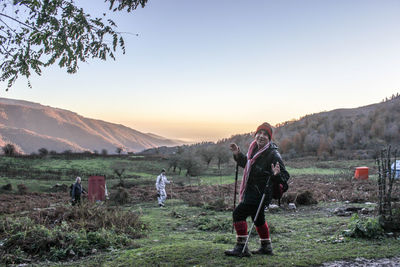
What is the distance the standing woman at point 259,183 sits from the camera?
5.27 m

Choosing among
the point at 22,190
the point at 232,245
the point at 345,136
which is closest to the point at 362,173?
the point at 232,245

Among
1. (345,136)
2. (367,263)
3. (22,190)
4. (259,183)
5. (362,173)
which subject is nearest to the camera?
(367,263)

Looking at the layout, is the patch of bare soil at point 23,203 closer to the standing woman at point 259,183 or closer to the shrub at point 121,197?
the shrub at point 121,197

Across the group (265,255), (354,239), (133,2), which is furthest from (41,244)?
(354,239)

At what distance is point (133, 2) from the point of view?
6.80m

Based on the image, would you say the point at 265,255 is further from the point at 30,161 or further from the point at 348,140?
the point at 348,140

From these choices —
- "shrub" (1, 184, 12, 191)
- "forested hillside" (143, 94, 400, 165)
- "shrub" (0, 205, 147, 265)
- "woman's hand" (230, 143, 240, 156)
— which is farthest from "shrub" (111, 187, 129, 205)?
"forested hillside" (143, 94, 400, 165)

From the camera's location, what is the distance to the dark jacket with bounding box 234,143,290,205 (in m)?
5.30

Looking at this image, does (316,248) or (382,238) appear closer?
(316,248)

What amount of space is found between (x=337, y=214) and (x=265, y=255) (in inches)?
279

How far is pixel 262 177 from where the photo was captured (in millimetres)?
5406

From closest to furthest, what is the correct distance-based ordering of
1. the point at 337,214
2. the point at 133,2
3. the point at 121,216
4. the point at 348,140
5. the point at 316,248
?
1. the point at 316,248
2. the point at 133,2
3. the point at 121,216
4. the point at 337,214
5. the point at 348,140

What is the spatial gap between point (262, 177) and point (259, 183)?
0.11 meters

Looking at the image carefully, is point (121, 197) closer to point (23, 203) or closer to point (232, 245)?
point (23, 203)
